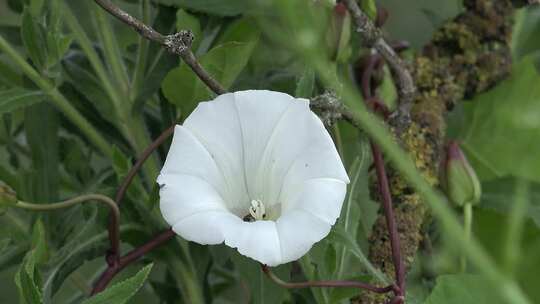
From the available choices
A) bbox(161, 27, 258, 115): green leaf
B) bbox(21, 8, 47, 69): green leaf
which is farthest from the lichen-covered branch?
bbox(21, 8, 47, 69): green leaf

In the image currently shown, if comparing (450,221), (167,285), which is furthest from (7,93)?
(450,221)

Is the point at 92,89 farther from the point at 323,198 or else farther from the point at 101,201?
the point at 323,198

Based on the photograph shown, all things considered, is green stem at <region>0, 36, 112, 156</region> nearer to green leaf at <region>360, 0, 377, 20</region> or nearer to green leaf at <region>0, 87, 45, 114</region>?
green leaf at <region>0, 87, 45, 114</region>

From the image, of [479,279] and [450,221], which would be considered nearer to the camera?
[450,221]

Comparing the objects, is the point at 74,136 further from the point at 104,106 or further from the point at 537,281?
the point at 537,281

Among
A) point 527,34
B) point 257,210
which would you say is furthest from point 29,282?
point 527,34

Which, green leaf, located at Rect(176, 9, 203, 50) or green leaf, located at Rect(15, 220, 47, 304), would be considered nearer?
green leaf, located at Rect(15, 220, 47, 304)

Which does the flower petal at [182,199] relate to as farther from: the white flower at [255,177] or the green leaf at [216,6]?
the green leaf at [216,6]
